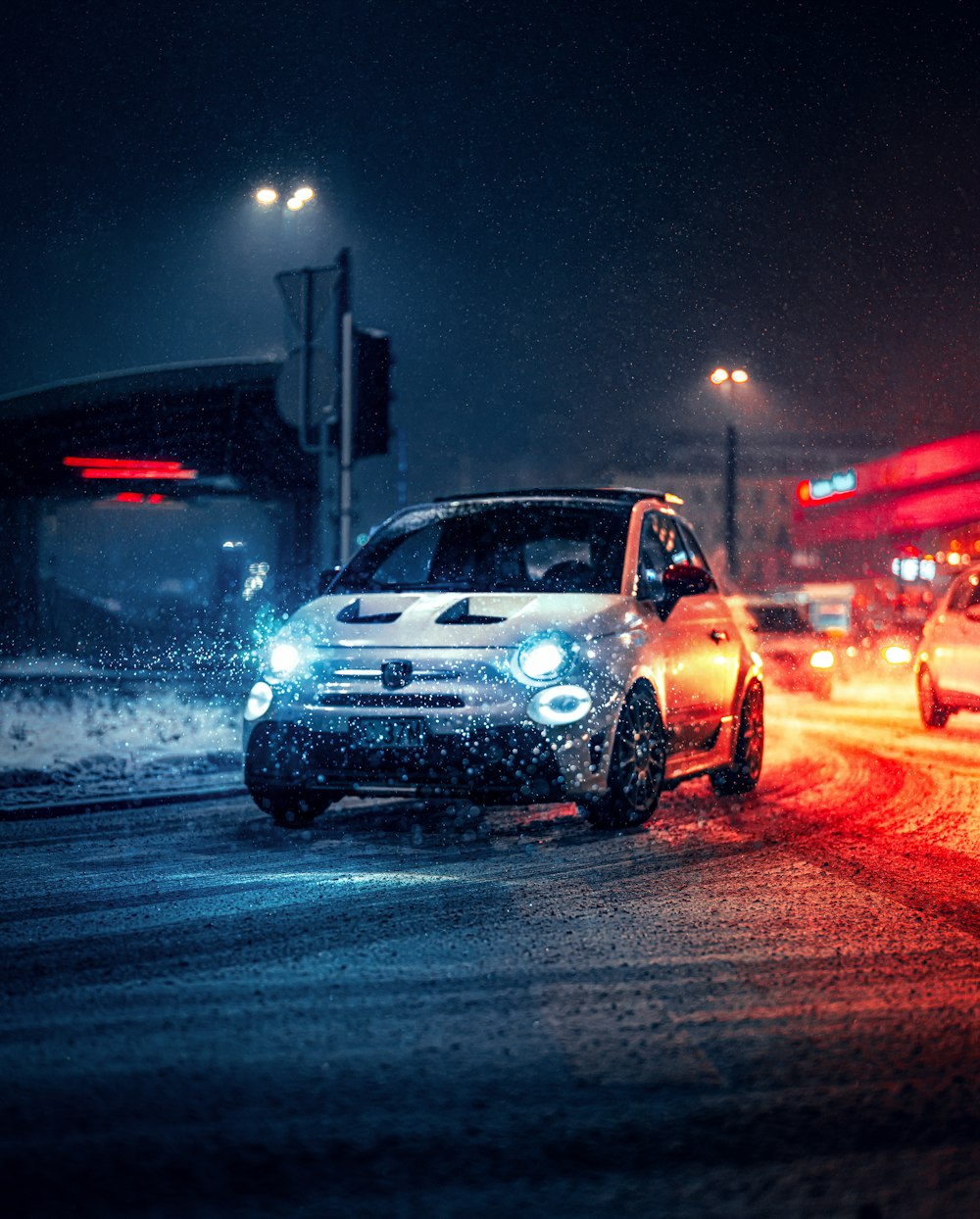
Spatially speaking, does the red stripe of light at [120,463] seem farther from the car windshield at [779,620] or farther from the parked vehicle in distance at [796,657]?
the car windshield at [779,620]

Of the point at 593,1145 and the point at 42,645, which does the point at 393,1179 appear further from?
the point at 42,645

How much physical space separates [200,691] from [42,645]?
2119cm

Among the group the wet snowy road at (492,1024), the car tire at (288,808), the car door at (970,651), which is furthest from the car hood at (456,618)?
the car door at (970,651)

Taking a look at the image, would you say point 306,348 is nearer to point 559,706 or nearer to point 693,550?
point 693,550

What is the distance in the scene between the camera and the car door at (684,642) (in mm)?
9078

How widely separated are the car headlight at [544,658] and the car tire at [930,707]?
30.1 feet

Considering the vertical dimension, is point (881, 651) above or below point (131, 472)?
below

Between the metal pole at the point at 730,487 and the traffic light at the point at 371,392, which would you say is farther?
the metal pole at the point at 730,487

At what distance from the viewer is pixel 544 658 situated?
8094 millimetres

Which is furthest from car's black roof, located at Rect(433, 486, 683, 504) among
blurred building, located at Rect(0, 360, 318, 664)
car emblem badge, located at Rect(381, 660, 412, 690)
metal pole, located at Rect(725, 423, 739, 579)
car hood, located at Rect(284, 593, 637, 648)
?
metal pole, located at Rect(725, 423, 739, 579)

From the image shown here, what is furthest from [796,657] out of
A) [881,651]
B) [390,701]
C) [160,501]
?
[160,501]

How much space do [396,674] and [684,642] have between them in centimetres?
205

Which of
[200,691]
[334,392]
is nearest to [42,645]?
[200,691]

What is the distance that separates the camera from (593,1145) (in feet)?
11.6
